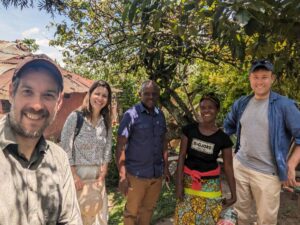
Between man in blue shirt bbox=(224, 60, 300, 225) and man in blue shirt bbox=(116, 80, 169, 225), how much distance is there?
991mm

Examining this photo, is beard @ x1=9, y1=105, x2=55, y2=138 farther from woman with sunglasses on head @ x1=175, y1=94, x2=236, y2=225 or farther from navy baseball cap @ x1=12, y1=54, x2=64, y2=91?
woman with sunglasses on head @ x1=175, y1=94, x2=236, y2=225

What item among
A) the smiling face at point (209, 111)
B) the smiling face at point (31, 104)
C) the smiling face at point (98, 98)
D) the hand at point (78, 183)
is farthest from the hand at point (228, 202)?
the smiling face at point (31, 104)

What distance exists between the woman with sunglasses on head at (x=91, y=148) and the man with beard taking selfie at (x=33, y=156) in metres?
1.83

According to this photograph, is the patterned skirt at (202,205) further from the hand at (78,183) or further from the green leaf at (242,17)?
the green leaf at (242,17)

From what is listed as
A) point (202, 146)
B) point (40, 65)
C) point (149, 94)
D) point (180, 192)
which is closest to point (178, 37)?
point (149, 94)

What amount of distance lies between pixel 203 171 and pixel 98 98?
54.5 inches

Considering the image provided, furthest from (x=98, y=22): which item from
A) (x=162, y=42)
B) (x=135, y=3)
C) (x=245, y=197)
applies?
(x=245, y=197)

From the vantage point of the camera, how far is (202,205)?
313cm

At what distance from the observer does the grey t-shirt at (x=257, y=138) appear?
3059 millimetres

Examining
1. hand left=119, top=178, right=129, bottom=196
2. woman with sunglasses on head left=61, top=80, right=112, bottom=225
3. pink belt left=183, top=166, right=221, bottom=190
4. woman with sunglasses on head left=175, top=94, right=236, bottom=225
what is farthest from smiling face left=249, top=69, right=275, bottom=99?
hand left=119, top=178, right=129, bottom=196

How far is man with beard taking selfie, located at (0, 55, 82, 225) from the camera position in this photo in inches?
52.6

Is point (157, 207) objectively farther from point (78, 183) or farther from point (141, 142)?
point (78, 183)

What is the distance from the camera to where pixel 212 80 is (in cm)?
1014

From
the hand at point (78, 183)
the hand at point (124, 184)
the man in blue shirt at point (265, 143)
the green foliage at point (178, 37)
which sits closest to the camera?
the green foliage at point (178, 37)
